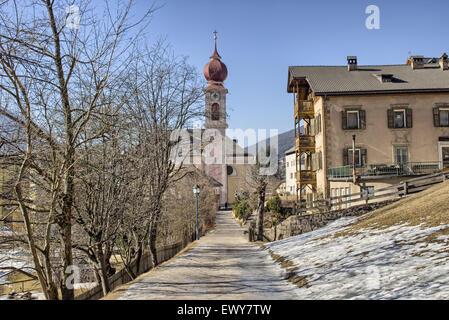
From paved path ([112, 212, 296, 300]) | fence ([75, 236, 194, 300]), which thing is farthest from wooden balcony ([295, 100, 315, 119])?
paved path ([112, 212, 296, 300])

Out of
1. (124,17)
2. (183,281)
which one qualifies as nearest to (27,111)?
(124,17)

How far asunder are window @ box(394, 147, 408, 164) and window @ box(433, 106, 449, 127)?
2.90 metres

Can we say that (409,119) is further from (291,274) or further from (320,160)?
(291,274)

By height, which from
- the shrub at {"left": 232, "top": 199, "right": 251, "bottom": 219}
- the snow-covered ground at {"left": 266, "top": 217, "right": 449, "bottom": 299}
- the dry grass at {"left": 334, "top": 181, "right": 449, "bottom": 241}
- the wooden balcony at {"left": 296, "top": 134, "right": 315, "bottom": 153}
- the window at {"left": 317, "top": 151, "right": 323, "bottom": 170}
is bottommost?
the shrub at {"left": 232, "top": 199, "right": 251, "bottom": 219}

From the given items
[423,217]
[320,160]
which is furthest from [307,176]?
[423,217]

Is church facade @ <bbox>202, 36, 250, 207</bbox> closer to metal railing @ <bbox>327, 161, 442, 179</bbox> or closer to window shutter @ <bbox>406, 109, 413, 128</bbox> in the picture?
metal railing @ <bbox>327, 161, 442, 179</bbox>

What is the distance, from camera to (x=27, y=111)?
6.34m

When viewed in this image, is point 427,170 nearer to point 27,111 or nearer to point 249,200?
point 249,200

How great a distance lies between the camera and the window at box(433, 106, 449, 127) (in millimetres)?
28141

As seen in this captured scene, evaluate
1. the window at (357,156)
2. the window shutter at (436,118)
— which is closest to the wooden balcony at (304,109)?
the window at (357,156)

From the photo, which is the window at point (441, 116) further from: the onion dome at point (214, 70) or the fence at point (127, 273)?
the onion dome at point (214, 70)

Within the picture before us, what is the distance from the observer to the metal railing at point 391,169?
85.4ft

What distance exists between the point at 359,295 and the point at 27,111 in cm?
680

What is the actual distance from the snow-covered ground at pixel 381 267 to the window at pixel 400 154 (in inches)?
667
